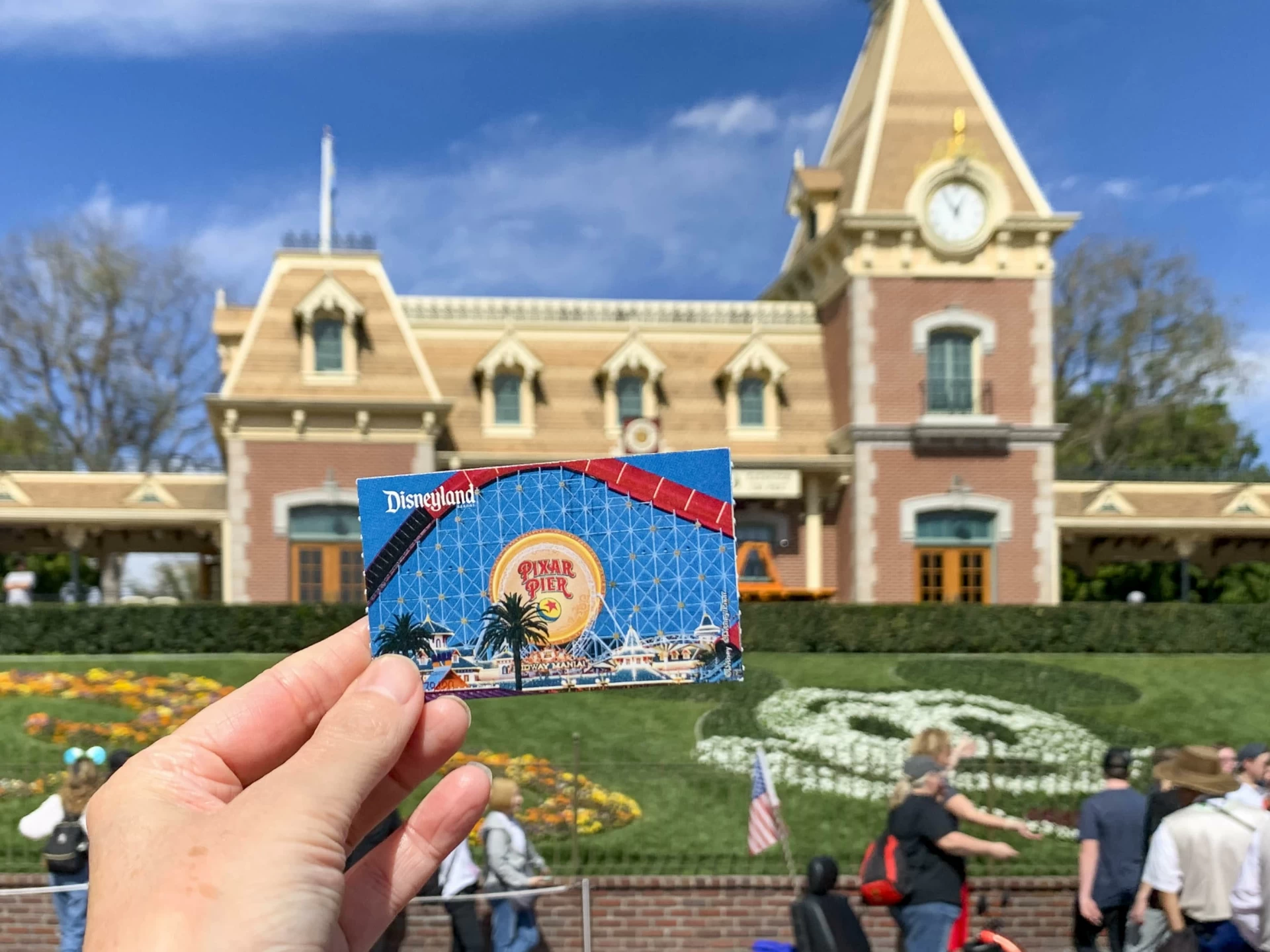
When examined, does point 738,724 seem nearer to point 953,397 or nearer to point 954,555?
point 954,555

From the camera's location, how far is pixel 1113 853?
7.58 metres

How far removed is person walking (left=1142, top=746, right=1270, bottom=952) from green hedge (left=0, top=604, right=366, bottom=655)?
49.6 feet

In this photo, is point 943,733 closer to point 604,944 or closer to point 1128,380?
point 604,944

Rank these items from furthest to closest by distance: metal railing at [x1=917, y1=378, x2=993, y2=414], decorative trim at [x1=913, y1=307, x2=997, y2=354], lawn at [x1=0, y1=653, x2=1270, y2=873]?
1. decorative trim at [x1=913, y1=307, x2=997, y2=354]
2. metal railing at [x1=917, y1=378, x2=993, y2=414]
3. lawn at [x1=0, y1=653, x2=1270, y2=873]

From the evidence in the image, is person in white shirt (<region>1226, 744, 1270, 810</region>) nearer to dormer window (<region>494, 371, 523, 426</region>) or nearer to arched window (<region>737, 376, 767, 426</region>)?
arched window (<region>737, 376, 767, 426</region>)

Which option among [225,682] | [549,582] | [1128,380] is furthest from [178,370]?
[549,582]

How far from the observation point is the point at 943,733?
24.9ft

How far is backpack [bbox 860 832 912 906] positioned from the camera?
6512mm

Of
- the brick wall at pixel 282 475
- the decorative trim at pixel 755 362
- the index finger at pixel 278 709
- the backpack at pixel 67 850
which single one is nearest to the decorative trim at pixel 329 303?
the brick wall at pixel 282 475

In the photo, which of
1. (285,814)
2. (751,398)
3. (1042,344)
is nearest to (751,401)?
(751,398)

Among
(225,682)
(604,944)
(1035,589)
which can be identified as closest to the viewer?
(604,944)

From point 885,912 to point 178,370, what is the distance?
127ft

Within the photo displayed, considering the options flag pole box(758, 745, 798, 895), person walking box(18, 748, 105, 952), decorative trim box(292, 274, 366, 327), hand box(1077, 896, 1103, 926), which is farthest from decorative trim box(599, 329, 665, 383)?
hand box(1077, 896, 1103, 926)

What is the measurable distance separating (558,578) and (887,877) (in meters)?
4.63
